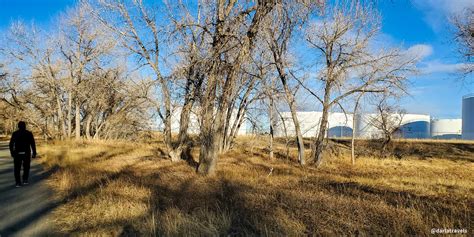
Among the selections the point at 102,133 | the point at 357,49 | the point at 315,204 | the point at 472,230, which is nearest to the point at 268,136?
the point at 357,49

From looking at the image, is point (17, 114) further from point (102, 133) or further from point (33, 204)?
point (33, 204)

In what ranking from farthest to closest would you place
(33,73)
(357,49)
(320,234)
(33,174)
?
(33,73) → (357,49) → (33,174) → (320,234)

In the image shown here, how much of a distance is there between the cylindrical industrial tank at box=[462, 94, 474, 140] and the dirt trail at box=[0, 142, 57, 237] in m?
63.8

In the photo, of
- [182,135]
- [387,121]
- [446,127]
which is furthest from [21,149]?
[446,127]

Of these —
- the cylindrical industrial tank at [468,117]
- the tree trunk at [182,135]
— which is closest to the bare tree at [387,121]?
the tree trunk at [182,135]

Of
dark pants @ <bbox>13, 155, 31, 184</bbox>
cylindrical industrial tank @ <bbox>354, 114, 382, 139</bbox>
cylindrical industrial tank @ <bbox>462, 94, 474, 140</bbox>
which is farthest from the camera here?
cylindrical industrial tank @ <bbox>462, 94, 474, 140</bbox>

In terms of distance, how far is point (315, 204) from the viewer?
692 centimetres

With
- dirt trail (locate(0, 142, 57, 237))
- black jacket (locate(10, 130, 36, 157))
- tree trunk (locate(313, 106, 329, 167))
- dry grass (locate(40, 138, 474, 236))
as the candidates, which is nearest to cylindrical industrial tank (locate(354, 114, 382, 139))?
tree trunk (locate(313, 106, 329, 167))

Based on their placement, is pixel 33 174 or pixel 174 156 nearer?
pixel 33 174

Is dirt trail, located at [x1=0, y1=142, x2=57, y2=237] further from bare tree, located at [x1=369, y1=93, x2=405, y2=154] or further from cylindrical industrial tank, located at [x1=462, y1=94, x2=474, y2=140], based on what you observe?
cylindrical industrial tank, located at [x1=462, y1=94, x2=474, y2=140]

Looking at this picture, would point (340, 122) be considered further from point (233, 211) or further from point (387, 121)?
A: point (233, 211)

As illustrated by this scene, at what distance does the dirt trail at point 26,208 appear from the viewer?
5412 millimetres

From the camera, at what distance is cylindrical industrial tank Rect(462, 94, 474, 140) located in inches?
2244

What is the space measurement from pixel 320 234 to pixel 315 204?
1903 millimetres
